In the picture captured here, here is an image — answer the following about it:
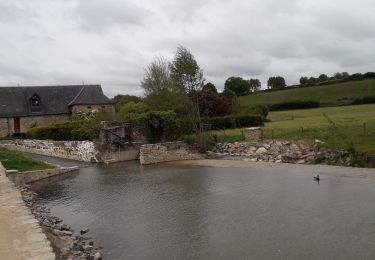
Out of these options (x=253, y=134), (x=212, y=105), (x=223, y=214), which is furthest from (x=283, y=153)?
(x=212, y=105)

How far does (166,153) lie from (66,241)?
1938cm

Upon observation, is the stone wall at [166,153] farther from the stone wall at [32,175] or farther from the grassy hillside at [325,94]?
the grassy hillside at [325,94]

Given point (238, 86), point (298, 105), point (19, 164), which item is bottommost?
point (19, 164)

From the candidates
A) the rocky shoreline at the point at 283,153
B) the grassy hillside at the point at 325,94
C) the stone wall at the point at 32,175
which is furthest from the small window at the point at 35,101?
the grassy hillside at the point at 325,94

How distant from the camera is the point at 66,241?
1216cm

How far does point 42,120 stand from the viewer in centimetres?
4988

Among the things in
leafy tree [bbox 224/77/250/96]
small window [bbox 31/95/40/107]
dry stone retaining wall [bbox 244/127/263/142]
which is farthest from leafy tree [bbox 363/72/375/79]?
small window [bbox 31/95/40/107]

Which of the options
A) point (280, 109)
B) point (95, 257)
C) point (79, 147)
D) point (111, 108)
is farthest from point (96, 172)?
point (280, 109)

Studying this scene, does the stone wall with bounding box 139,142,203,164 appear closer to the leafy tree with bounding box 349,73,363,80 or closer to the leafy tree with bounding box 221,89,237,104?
the leafy tree with bounding box 221,89,237,104

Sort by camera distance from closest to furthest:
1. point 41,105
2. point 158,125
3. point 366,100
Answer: point 158,125 < point 41,105 < point 366,100

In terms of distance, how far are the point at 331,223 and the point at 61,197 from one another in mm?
11854

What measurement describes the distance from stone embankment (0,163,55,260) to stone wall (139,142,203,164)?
648 inches

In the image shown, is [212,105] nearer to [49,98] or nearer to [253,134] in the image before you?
[253,134]

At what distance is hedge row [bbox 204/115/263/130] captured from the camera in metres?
39.0
